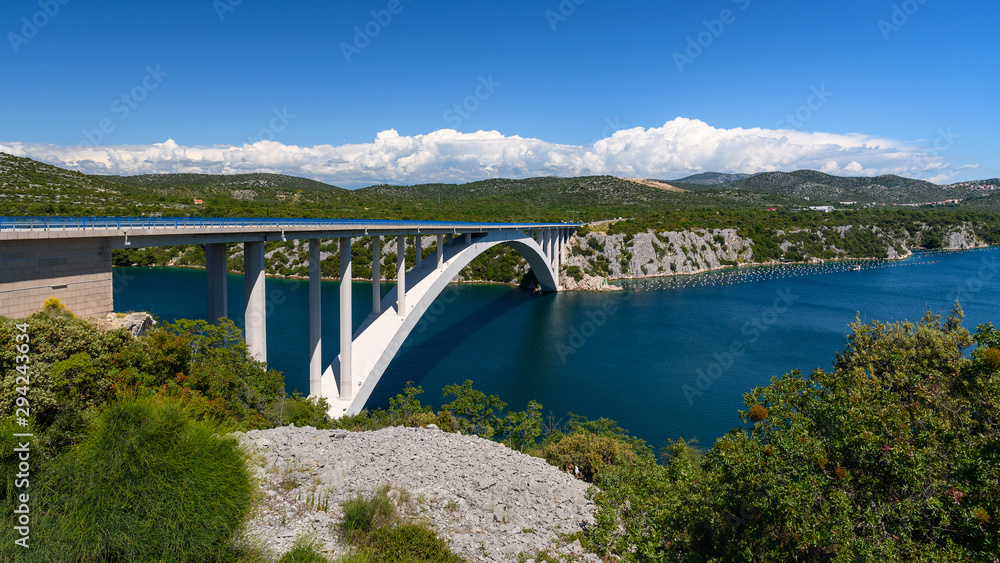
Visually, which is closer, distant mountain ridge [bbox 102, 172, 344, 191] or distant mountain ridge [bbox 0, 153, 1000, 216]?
distant mountain ridge [bbox 0, 153, 1000, 216]

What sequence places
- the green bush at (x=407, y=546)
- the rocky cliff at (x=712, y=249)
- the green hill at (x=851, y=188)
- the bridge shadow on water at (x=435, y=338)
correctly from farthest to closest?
the green hill at (x=851, y=188) < the rocky cliff at (x=712, y=249) < the bridge shadow on water at (x=435, y=338) < the green bush at (x=407, y=546)

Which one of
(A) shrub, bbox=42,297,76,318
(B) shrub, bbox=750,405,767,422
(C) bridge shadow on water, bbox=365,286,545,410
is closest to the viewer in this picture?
(B) shrub, bbox=750,405,767,422

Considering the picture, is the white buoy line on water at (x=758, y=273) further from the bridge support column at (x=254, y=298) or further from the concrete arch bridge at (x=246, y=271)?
the bridge support column at (x=254, y=298)

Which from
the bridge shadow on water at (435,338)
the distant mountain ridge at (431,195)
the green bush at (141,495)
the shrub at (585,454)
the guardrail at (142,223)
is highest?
the distant mountain ridge at (431,195)

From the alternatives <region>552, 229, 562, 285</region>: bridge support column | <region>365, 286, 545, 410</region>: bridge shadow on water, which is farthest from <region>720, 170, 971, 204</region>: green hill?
<region>365, 286, 545, 410</region>: bridge shadow on water

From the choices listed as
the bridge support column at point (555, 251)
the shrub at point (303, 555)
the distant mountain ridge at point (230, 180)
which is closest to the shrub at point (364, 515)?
the shrub at point (303, 555)

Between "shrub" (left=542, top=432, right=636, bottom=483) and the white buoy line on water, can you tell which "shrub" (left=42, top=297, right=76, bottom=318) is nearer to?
"shrub" (left=542, top=432, right=636, bottom=483)

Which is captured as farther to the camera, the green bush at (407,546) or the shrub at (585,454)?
the shrub at (585,454)
